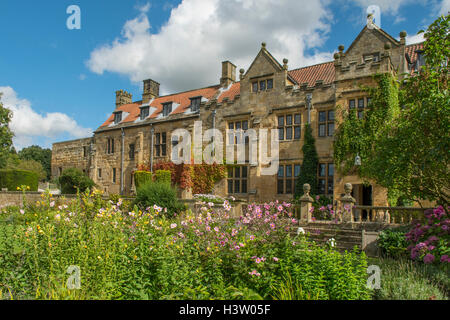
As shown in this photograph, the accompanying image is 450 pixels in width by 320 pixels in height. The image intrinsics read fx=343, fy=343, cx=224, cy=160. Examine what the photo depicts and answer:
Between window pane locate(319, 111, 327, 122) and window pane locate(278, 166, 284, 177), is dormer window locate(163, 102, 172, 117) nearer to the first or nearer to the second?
window pane locate(278, 166, 284, 177)

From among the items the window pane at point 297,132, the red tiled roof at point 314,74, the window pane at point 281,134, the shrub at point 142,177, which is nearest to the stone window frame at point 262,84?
the red tiled roof at point 314,74

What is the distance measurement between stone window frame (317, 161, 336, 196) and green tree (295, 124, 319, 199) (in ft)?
0.84

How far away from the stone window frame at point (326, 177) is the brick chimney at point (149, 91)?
19.0 meters

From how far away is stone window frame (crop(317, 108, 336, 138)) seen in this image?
18406 millimetres

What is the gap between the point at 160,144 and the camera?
1044 inches

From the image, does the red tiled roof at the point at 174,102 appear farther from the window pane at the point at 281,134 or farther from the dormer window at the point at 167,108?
the window pane at the point at 281,134

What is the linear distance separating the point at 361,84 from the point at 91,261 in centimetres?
1552

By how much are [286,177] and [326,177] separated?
2.38m

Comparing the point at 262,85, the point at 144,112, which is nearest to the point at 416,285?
the point at 262,85

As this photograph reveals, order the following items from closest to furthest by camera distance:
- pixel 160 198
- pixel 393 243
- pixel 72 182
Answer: pixel 393 243 → pixel 160 198 → pixel 72 182

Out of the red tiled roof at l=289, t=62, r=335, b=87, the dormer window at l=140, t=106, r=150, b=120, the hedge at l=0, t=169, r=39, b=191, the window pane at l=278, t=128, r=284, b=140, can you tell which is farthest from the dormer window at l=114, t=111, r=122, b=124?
the window pane at l=278, t=128, r=284, b=140

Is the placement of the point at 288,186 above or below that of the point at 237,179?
below

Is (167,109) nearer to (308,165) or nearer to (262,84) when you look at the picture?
(262,84)

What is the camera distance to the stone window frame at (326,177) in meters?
18.0
